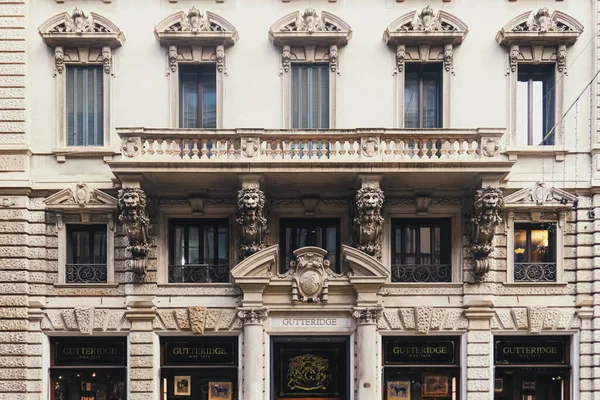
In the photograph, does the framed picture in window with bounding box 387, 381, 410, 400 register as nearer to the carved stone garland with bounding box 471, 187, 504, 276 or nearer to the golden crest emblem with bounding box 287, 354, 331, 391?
the golden crest emblem with bounding box 287, 354, 331, 391

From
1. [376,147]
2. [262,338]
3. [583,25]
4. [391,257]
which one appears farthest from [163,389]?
[583,25]

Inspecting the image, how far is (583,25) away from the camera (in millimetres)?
19328

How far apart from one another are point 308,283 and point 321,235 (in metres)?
1.63

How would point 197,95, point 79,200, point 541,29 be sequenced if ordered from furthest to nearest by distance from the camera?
point 197,95 → point 541,29 → point 79,200

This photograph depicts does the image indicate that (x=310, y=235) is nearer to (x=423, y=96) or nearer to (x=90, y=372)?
(x=423, y=96)

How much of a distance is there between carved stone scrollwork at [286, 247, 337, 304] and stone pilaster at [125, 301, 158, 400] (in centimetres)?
375

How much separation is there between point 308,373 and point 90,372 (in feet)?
18.4

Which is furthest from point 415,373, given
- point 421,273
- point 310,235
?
point 310,235

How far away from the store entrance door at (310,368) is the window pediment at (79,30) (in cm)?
899

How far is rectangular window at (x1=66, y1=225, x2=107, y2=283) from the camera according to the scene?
19234mm

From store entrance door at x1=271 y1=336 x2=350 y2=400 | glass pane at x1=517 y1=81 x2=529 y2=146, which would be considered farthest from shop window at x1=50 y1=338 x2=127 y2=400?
glass pane at x1=517 y1=81 x2=529 y2=146

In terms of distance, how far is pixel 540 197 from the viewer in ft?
62.3

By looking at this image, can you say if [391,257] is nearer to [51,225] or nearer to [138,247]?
[138,247]

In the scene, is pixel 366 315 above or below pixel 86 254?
below
